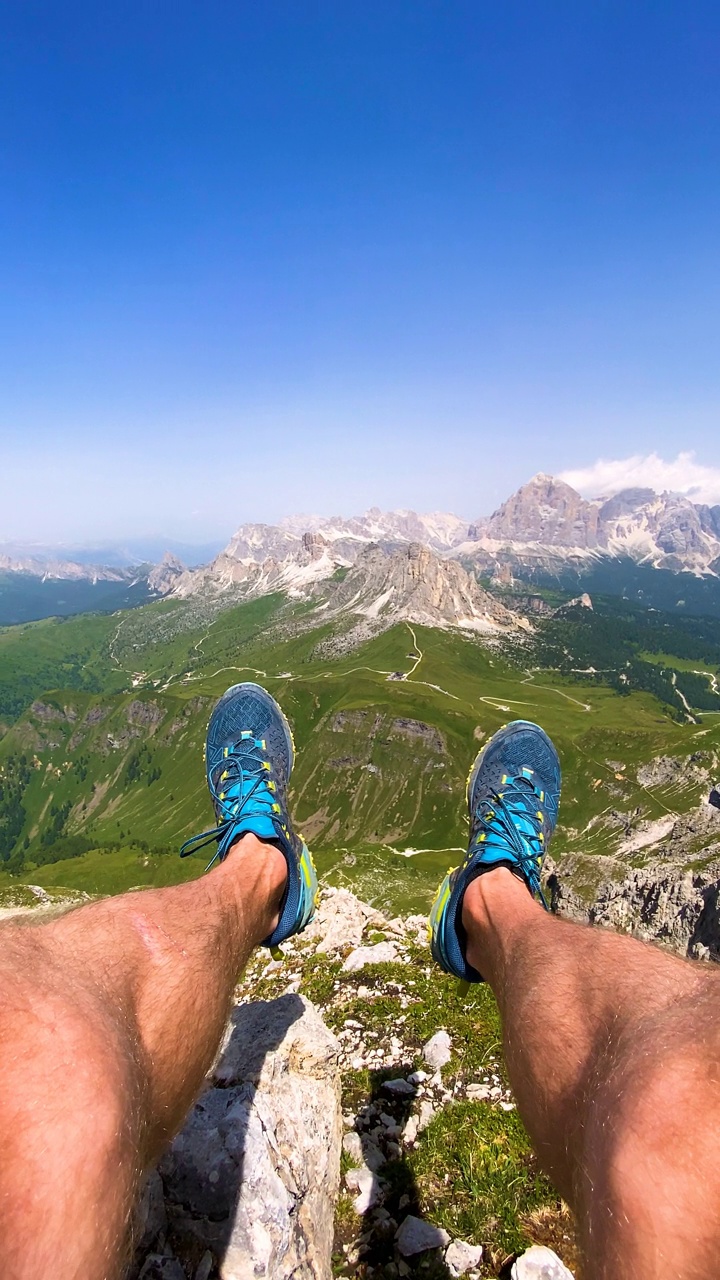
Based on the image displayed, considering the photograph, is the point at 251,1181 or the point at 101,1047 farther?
the point at 251,1181

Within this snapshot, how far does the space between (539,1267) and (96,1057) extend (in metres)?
4.32

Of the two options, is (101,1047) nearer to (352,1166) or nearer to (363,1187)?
(363,1187)

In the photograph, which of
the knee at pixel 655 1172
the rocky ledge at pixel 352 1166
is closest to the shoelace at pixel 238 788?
the rocky ledge at pixel 352 1166

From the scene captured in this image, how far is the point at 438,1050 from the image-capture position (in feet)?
24.9

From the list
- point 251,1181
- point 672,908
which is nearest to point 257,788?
point 251,1181

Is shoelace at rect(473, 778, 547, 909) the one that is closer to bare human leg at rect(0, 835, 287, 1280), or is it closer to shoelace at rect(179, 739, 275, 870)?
shoelace at rect(179, 739, 275, 870)

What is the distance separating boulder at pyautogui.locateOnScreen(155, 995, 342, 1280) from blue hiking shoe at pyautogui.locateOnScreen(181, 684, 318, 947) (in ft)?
5.19

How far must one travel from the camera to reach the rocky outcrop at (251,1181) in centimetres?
456

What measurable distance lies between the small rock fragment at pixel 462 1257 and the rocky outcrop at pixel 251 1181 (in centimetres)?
111

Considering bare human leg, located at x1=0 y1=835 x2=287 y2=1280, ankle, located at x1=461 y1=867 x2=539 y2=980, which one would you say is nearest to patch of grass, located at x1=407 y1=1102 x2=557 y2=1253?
ankle, located at x1=461 y1=867 x2=539 y2=980

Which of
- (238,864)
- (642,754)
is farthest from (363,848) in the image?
(238,864)

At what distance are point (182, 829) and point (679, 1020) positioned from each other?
689 feet

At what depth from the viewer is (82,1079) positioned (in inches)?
114

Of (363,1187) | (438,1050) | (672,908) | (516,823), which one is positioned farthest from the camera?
(672,908)
